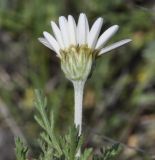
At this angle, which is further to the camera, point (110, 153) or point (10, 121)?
point (10, 121)

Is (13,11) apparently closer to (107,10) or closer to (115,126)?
(107,10)

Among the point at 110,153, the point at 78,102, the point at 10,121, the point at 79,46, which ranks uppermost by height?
the point at 79,46

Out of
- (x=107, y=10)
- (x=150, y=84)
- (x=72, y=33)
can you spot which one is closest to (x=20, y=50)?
(x=107, y=10)

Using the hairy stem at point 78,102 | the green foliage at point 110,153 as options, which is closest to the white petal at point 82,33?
the hairy stem at point 78,102

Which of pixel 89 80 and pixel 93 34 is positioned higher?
pixel 93 34

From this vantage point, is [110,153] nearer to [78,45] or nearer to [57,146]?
[57,146]

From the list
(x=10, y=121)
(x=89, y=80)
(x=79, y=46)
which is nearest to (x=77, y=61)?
(x=79, y=46)

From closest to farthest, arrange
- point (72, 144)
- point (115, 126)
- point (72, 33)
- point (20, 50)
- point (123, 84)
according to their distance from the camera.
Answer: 1. point (72, 144)
2. point (72, 33)
3. point (115, 126)
4. point (123, 84)
5. point (20, 50)
